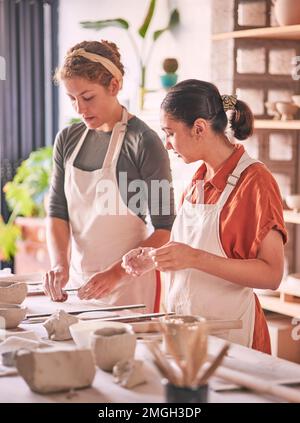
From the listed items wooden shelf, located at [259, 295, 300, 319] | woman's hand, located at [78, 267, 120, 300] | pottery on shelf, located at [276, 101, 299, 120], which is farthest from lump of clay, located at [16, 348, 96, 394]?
pottery on shelf, located at [276, 101, 299, 120]

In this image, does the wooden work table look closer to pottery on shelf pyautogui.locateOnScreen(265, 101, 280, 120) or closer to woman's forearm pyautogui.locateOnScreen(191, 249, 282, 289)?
woman's forearm pyautogui.locateOnScreen(191, 249, 282, 289)

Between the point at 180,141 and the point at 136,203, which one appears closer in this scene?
the point at 180,141

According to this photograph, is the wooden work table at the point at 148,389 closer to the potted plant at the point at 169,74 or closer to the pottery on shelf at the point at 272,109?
the pottery on shelf at the point at 272,109

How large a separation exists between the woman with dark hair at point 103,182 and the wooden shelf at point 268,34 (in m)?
1.26

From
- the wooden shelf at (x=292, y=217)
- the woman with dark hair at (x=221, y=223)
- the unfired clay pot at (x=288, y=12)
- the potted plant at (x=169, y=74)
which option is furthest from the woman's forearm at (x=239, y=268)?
Answer: the potted plant at (x=169, y=74)

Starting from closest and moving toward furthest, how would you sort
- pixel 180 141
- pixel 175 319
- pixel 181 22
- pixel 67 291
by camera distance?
pixel 175 319
pixel 180 141
pixel 67 291
pixel 181 22

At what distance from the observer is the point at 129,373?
1.66m

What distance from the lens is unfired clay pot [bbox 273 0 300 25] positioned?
384 cm

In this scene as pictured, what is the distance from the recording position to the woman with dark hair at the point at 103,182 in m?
2.78

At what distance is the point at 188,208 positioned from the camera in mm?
2490

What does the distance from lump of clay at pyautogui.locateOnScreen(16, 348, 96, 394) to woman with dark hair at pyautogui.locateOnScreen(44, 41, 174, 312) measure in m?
1.04
